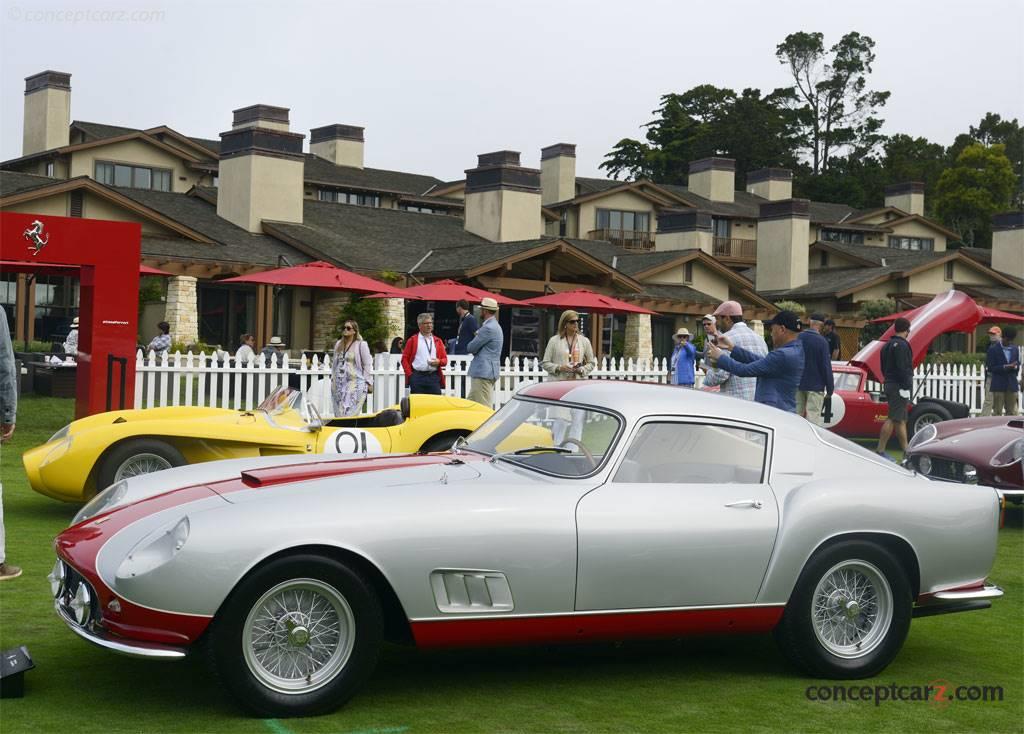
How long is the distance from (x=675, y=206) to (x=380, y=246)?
902 inches

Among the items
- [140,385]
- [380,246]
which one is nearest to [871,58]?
[380,246]

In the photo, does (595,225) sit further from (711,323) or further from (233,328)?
(711,323)

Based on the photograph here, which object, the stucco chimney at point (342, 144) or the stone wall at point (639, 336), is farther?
the stucco chimney at point (342, 144)

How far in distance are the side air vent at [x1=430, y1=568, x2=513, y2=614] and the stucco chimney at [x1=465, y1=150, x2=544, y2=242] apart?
121 feet

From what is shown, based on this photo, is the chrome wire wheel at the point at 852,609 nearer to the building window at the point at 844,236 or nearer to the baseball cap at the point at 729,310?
the baseball cap at the point at 729,310

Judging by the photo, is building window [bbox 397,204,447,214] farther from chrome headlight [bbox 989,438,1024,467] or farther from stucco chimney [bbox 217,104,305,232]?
chrome headlight [bbox 989,438,1024,467]

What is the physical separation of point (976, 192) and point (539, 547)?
7950cm

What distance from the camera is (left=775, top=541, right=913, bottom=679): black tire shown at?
5812 millimetres

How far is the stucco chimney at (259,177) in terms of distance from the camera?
35.8 m

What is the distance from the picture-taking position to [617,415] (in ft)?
19.4

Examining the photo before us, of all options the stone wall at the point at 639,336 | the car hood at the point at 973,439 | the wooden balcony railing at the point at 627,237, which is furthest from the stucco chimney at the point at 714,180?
the car hood at the point at 973,439

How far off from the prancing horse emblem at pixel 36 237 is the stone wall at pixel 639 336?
85.5 ft

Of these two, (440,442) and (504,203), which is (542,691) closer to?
(440,442)

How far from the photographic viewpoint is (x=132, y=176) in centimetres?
4272
